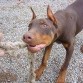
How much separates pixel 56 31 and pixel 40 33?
401 mm

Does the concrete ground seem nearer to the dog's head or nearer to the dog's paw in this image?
the dog's paw

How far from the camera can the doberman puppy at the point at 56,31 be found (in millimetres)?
2969

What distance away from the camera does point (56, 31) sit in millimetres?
3326

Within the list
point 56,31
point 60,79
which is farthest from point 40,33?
point 60,79

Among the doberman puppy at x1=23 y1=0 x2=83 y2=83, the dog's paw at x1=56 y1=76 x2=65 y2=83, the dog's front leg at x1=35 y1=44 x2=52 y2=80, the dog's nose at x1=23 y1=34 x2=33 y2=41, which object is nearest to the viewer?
the dog's nose at x1=23 y1=34 x2=33 y2=41

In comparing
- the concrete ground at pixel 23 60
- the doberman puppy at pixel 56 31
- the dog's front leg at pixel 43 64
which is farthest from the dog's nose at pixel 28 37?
the dog's front leg at pixel 43 64

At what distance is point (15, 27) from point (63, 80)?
6.17ft

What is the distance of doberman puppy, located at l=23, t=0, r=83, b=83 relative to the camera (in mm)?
2969

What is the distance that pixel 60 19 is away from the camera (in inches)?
141

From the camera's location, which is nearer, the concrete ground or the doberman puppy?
the doberman puppy

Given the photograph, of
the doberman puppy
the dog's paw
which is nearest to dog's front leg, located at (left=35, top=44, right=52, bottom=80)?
the doberman puppy

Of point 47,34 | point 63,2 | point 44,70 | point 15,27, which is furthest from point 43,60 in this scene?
point 63,2

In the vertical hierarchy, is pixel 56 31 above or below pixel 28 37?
below

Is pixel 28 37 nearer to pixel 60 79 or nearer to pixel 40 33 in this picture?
pixel 40 33
